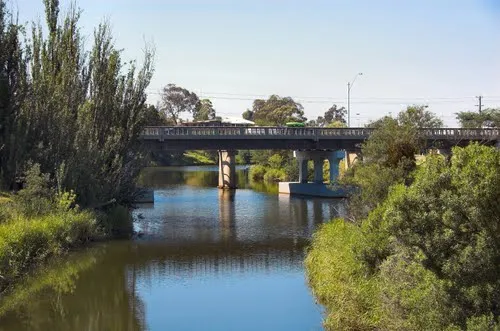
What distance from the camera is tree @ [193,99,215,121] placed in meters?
150

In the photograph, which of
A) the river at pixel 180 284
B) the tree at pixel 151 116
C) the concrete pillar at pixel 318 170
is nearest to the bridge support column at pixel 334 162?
the concrete pillar at pixel 318 170

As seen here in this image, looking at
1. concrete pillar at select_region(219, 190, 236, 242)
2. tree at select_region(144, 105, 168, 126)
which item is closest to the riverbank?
concrete pillar at select_region(219, 190, 236, 242)

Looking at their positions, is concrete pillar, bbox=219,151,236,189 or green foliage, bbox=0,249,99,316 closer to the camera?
green foliage, bbox=0,249,99,316

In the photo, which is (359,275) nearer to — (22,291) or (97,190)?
(22,291)

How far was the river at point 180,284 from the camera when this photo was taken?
17.6 m

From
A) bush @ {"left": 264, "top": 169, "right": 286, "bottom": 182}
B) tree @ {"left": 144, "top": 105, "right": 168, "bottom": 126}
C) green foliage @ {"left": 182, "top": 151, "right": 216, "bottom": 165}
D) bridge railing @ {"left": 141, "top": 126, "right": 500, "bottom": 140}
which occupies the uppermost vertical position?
tree @ {"left": 144, "top": 105, "right": 168, "bottom": 126}

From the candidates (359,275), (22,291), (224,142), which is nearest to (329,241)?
(359,275)

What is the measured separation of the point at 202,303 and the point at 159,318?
204cm

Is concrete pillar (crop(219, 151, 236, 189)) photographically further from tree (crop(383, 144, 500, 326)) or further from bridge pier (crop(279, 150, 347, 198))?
→ tree (crop(383, 144, 500, 326))

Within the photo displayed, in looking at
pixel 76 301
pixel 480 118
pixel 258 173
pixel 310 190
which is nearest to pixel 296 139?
pixel 310 190

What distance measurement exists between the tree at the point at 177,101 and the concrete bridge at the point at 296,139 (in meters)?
84.1

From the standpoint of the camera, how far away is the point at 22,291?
2009 cm

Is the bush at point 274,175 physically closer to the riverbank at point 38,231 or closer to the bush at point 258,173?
the bush at point 258,173

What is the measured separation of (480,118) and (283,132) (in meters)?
68.3
